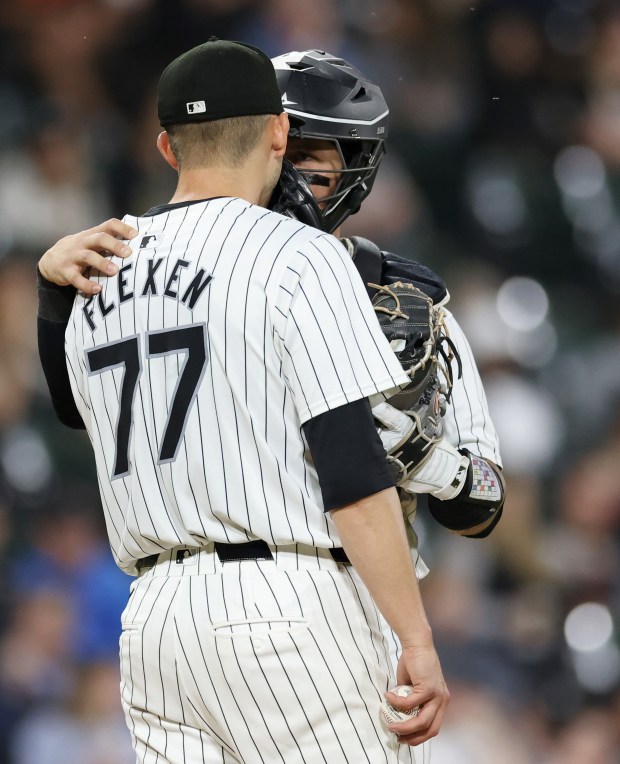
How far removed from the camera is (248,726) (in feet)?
4.72

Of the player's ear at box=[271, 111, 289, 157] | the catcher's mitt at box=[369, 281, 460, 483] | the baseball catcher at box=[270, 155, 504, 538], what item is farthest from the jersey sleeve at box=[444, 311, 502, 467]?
the player's ear at box=[271, 111, 289, 157]

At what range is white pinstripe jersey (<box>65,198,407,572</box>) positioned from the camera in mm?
1428

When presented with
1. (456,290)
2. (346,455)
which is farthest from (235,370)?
(456,290)

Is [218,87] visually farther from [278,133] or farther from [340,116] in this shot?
[340,116]

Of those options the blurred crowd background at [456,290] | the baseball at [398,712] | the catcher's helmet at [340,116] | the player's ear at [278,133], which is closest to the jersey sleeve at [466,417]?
the catcher's helmet at [340,116]

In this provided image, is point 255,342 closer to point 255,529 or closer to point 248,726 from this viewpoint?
point 255,529

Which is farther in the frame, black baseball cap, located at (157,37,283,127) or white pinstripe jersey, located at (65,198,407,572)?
black baseball cap, located at (157,37,283,127)

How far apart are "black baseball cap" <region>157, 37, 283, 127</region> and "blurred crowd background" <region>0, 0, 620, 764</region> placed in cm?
241

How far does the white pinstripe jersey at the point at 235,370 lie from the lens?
1428mm

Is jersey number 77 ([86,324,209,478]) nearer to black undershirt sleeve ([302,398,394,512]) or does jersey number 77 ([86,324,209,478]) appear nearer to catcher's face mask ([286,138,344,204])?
black undershirt sleeve ([302,398,394,512])

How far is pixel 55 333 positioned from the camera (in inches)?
68.3

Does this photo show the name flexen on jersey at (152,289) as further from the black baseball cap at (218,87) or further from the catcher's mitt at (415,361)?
the catcher's mitt at (415,361)

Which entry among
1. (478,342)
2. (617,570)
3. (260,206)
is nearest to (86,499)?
(478,342)

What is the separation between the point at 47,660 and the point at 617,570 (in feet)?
6.82
